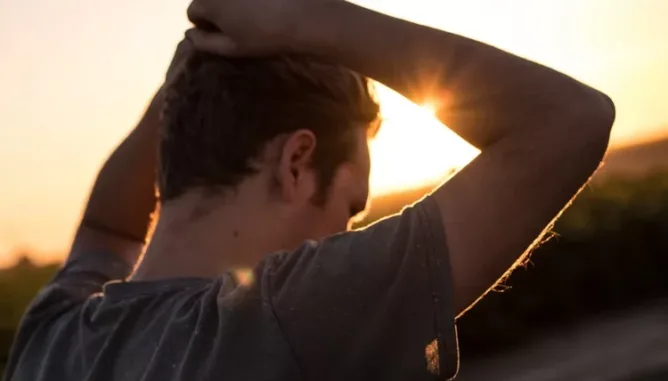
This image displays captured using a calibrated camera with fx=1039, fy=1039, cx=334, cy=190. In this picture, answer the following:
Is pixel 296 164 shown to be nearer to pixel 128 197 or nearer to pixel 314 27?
pixel 314 27

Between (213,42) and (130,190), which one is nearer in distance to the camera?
(213,42)

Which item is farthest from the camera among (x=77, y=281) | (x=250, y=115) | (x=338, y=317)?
(x=77, y=281)

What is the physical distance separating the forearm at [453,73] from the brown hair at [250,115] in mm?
96

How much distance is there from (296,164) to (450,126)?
282 mm

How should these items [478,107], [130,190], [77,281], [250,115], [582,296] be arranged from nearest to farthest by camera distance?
[478,107] < [250,115] < [77,281] < [130,190] < [582,296]

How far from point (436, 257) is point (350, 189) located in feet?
1.23

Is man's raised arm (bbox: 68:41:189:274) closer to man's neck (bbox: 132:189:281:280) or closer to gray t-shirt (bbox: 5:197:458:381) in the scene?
man's neck (bbox: 132:189:281:280)

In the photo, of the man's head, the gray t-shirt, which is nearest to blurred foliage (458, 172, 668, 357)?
the man's head

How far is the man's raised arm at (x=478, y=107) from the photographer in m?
1.58

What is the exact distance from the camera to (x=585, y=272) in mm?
10320

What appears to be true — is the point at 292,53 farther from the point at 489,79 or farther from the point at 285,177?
the point at 489,79

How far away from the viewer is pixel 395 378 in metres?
1.57

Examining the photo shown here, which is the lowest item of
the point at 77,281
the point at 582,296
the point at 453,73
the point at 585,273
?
the point at 582,296

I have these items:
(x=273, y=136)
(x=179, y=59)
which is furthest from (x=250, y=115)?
(x=179, y=59)
